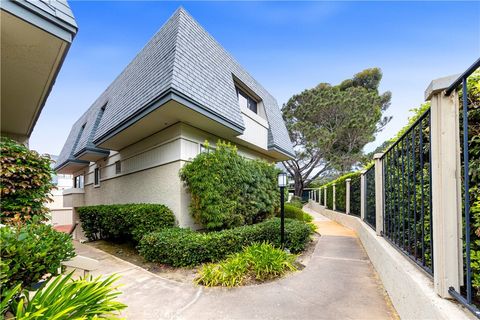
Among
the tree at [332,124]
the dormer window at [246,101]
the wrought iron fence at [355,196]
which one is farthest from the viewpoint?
the tree at [332,124]

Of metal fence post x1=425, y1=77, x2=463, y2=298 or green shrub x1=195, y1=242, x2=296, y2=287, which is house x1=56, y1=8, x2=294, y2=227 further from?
metal fence post x1=425, y1=77, x2=463, y2=298

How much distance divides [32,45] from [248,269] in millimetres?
5106

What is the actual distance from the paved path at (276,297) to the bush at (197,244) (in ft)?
2.02

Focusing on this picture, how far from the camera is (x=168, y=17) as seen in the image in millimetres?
9086

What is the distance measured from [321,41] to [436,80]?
6943 millimetres

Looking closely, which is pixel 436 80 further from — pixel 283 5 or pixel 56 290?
pixel 283 5

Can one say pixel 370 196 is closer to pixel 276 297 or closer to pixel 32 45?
pixel 276 297

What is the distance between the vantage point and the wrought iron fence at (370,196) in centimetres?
605

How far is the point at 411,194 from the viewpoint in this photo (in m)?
3.29

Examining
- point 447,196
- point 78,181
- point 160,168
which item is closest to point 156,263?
point 160,168

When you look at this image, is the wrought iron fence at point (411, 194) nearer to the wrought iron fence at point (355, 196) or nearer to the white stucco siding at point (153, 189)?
the wrought iron fence at point (355, 196)

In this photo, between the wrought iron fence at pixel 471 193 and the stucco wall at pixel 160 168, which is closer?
the wrought iron fence at pixel 471 193

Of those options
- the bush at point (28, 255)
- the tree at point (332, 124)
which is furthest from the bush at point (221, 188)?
the tree at point (332, 124)

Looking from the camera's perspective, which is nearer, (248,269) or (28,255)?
(28,255)
